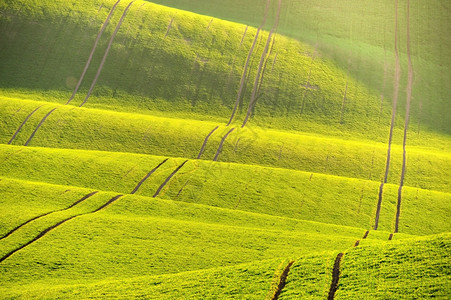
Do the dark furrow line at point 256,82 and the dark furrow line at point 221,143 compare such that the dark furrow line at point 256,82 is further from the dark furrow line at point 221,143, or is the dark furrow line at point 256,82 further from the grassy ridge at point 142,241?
the grassy ridge at point 142,241

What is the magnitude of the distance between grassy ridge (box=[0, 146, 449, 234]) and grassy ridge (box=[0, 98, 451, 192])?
4.35m

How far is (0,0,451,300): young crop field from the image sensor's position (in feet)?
98.7

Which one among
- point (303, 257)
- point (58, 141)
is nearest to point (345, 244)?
point (303, 257)

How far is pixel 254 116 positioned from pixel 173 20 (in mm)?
25885

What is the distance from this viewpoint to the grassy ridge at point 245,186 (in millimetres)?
45000

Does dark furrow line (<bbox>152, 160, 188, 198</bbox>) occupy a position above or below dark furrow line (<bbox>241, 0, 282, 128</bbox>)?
below

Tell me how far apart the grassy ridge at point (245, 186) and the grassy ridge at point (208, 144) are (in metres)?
4.35

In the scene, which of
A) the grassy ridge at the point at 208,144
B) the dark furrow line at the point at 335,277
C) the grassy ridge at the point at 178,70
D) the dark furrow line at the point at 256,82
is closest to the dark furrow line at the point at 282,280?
the dark furrow line at the point at 335,277

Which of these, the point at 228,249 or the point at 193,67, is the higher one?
the point at 193,67

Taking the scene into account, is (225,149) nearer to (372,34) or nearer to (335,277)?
(335,277)

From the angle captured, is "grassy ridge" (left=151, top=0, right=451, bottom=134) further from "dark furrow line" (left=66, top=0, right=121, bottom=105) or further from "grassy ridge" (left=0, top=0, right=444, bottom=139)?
"dark furrow line" (left=66, top=0, right=121, bottom=105)

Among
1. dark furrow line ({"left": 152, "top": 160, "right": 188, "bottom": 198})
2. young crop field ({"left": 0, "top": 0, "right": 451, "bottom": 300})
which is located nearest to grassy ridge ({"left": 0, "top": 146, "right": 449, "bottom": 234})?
young crop field ({"left": 0, "top": 0, "right": 451, "bottom": 300})

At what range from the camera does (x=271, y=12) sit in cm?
8575

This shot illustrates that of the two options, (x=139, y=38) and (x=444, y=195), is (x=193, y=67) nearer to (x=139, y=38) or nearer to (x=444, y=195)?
(x=139, y=38)
